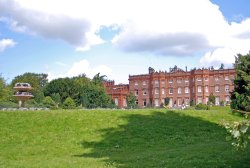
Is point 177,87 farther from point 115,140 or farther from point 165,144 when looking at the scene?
point 165,144

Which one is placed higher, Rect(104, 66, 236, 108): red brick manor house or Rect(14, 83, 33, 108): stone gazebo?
Rect(104, 66, 236, 108): red brick manor house

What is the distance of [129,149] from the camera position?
23406 millimetres

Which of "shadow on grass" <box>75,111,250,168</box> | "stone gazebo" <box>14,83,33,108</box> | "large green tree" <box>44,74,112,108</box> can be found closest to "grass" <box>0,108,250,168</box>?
"shadow on grass" <box>75,111,250,168</box>

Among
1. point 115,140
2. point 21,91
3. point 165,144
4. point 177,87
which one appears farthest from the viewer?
point 177,87

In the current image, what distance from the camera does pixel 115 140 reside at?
25.8 metres

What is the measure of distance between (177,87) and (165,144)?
7562 centimetres

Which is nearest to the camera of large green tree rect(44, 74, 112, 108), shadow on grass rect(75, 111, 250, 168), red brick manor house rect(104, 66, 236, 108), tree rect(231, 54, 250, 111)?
shadow on grass rect(75, 111, 250, 168)

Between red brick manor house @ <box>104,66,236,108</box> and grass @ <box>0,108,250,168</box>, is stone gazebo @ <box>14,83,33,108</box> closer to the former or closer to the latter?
grass @ <box>0,108,250,168</box>

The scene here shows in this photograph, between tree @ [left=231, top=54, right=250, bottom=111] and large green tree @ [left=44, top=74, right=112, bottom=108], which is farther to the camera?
large green tree @ [left=44, top=74, right=112, bottom=108]

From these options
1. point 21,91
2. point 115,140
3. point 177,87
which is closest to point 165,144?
point 115,140

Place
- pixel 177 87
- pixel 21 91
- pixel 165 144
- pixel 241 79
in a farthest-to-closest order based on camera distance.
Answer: pixel 177 87, pixel 21 91, pixel 241 79, pixel 165 144

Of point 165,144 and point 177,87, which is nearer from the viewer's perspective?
point 165,144

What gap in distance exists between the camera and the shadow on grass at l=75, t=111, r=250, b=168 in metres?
15.6

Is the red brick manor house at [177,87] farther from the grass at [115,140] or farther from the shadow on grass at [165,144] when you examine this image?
the shadow on grass at [165,144]
